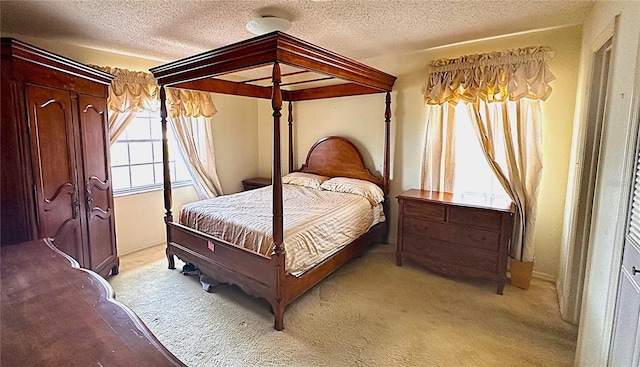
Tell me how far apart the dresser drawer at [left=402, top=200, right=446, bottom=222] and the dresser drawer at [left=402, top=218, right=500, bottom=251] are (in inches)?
2.1

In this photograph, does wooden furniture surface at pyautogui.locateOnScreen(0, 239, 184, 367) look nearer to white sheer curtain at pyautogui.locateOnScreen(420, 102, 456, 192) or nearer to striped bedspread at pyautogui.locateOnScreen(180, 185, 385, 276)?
striped bedspread at pyautogui.locateOnScreen(180, 185, 385, 276)

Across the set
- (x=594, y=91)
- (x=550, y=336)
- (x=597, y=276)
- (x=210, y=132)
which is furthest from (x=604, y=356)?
(x=210, y=132)

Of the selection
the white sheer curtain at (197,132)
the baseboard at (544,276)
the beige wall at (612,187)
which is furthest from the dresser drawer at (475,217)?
the white sheer curtain at (197,132)

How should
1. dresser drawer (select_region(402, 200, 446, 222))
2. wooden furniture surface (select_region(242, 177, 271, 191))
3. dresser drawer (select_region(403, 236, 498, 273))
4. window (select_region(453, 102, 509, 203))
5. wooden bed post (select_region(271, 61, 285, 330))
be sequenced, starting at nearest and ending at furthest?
wooden bed post (select_region(271, 61, 285, 330)), dresser drawer (select_region(403, 236, 498, 273)), dresser drawer (select_region(402, 200, 446, 222)), window (select_region(453, 102, 509, 203)), wooden furniture surface (select_region(242, 177, 271, 191))

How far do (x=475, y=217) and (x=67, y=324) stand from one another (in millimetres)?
2920

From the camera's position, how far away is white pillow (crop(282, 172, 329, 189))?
412cm

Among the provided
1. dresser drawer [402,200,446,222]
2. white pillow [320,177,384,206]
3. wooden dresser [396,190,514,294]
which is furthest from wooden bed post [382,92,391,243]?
dresser drawer [402,200,446,222]

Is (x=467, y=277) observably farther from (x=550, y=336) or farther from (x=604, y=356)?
(x=604, y=356)

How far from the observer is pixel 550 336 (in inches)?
87.0

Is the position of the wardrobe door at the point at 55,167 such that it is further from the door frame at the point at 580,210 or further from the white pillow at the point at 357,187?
the door frame at the point at 580,210

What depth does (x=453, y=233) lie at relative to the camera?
298cm

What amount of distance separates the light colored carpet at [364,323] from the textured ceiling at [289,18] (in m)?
2.35

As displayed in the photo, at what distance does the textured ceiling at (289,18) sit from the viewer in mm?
2303

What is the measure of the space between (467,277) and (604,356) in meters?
1.59
